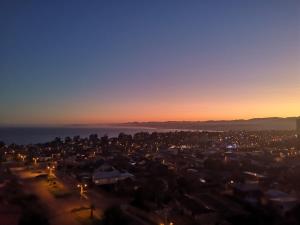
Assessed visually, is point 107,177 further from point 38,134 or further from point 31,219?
point 38,134

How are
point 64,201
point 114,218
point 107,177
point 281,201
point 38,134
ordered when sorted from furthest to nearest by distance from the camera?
point 38,134 < point 107,177 < point 64,201 < point 281,201 < point 114,218

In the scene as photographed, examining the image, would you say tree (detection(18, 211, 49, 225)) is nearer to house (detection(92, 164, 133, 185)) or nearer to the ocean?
house (detection(92, 164, 133, 185))

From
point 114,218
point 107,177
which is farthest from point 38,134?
point 114,218

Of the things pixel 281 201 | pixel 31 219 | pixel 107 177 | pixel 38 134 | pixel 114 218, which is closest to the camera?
pixel 31 219

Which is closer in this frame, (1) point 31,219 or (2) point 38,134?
(1) point 31,219

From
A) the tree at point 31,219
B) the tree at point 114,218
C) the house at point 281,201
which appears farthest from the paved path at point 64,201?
the house at point 281,201

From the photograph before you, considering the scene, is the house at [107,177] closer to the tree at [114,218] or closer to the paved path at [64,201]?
the paved path at [64,201]

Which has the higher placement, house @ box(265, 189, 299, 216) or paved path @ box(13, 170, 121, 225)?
house @ box(265, 189, 299, 216)

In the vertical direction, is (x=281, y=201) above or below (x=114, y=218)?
below

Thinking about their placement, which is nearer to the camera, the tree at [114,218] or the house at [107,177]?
the tree at [114,218]

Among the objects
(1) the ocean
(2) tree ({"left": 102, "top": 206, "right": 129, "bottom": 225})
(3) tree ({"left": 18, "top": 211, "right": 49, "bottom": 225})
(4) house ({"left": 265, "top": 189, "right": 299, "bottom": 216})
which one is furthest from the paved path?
(1) the ocean

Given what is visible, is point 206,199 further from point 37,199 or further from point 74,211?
point 37,199

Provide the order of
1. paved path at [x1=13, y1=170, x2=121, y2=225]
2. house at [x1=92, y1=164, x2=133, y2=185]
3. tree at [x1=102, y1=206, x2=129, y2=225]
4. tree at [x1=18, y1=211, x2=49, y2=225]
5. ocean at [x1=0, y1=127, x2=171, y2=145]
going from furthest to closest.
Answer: ocean at [x1=0, y1=127, x2=171, y2=145] → house at [x1=92, y1=164, x2=133, y2=185] → paved path at [x1=13, y1=170, x2=121, y2=225] → tree at [x1=102, y1=206, x2=129, y2=225] → tree at [x1=18, y1=211, x2=49, y2=225]
